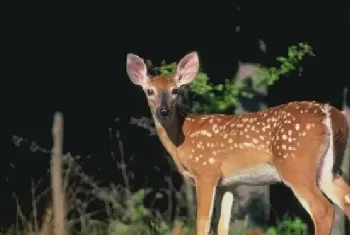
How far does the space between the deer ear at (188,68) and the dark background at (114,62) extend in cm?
132

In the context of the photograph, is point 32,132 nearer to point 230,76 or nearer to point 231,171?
point 230,76

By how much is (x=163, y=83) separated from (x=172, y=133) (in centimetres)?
38

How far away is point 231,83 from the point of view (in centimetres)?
1015

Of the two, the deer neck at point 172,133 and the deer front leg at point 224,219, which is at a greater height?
the deer neck at point 172,133

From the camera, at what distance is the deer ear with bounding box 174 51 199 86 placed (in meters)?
9.12

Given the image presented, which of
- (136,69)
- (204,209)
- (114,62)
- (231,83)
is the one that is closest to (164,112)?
(136,69)

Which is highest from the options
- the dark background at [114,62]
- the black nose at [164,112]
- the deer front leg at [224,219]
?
the dark background at [114,62]

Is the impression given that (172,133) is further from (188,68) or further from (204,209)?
(204,209)

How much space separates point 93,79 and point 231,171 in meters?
3.59

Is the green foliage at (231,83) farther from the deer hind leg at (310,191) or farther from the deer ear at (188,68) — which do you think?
the deer hind leg at (310,191)

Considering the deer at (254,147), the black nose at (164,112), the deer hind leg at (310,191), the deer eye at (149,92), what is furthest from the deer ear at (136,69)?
the deer hind leg at (310,191)

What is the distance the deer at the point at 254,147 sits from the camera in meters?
8.31

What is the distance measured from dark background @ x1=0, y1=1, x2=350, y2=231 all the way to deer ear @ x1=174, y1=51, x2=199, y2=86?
132 cm

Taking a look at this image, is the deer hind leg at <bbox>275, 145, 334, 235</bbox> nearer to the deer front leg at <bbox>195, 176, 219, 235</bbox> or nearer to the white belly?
the white belly
